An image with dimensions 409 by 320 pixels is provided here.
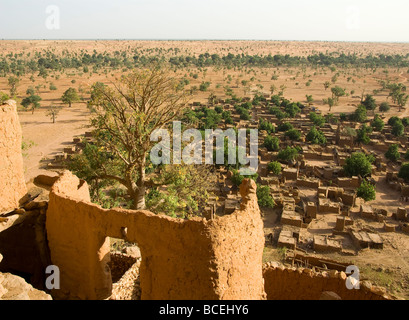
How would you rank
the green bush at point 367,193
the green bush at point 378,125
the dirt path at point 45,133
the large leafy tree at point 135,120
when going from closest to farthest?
the large leafy tree at point 135,120 < the green bush at point 367,193 < the dirt path at point 45,133 < the green bush at point 378,125


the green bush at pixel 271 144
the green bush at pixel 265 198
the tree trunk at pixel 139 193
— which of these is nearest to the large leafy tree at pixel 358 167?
the green bush at pixel 271 144

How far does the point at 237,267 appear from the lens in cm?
711

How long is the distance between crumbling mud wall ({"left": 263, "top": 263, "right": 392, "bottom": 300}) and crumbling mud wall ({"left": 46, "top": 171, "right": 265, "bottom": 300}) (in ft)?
5.99

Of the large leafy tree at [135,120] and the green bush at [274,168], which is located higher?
the large leafy tree at [135,120]

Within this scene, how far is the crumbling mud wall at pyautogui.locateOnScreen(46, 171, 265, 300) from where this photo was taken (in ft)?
22.2

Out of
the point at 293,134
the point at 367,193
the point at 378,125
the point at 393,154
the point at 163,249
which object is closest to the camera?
the point at 163,249

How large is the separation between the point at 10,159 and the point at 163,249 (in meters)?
5.08

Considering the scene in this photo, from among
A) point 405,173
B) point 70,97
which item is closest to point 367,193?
→ point 405,173

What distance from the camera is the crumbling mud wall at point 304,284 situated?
963 cm

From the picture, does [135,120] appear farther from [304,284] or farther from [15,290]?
[304,284]

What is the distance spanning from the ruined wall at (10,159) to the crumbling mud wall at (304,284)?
7.18m

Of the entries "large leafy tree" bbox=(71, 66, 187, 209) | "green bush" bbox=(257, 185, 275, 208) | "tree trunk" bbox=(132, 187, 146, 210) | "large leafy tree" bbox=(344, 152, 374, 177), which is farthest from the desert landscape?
"tree trunk" bbox=(132, 187, 146, 210)

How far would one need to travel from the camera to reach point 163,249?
714 centimetres

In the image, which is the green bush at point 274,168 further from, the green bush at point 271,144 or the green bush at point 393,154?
the green bush at point 393,154
